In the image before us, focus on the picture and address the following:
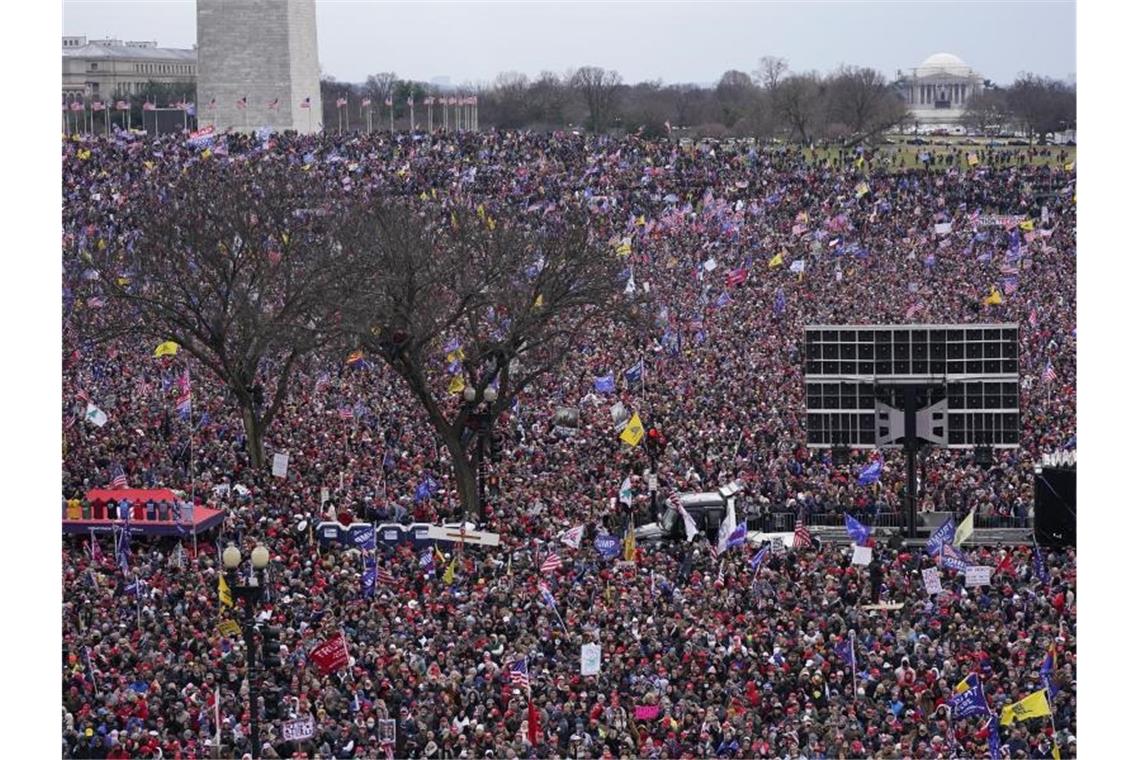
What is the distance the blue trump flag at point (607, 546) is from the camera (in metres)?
34.4

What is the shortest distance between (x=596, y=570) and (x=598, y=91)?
418 ft

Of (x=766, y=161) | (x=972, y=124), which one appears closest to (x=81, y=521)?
(x=766, y=161)

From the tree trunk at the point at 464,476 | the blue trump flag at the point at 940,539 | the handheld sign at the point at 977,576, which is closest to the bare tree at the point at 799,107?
the tree trunk at the point at 464,476

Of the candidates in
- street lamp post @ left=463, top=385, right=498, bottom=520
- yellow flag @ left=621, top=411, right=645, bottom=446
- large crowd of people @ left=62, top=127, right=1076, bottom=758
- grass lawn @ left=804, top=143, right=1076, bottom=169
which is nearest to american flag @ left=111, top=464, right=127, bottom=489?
large crowd of people @ left=62, top=127, right=1076, bottom=758

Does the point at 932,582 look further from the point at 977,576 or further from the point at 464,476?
the point at 464,476

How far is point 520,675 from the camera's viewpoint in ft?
91.2

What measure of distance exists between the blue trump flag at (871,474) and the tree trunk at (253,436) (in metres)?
10.4

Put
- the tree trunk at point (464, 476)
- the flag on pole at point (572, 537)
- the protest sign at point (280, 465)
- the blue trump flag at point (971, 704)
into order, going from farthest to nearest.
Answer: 1. the protest sign at point (280, 465)
2. the tree trunk at point (464, 476)
3. the flag on pole at point (572, 537)
4. the blue trump flag at point (971, 704)

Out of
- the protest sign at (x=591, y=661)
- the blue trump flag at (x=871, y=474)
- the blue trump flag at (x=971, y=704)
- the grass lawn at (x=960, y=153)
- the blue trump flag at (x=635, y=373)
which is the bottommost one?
the blue trump flag at (x=971, y=704)

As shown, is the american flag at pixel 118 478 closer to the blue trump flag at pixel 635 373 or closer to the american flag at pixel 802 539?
the american flag at pixel 802 539

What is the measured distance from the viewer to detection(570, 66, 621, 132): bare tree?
15125 centimetres

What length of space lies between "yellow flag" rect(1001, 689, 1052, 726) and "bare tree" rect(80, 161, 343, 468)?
20746 mm

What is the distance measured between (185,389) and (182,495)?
5.49 meters

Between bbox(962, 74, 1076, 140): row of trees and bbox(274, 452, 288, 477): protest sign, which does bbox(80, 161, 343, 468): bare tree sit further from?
bbox(962, 74, 1076, 140): row of trees
